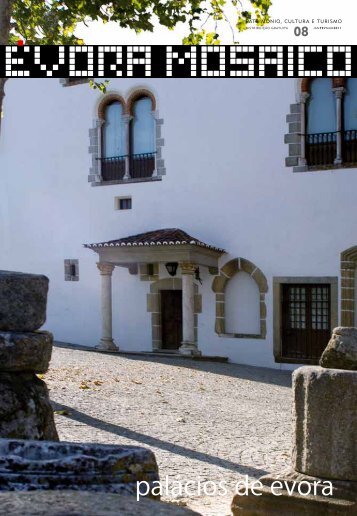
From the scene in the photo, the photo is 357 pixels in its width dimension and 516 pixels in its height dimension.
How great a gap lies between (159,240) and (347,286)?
14.0ft

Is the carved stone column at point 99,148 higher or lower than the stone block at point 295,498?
higher

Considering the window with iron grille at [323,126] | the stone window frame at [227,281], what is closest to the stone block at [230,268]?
the stone window frame at [227,281]

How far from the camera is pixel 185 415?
8430 millimetres

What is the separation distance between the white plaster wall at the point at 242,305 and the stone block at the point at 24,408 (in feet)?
42.1

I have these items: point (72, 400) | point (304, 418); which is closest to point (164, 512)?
point (304, 418)

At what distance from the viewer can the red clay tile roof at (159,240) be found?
15500 millimetres

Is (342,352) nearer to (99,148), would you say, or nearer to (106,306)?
(106,306)

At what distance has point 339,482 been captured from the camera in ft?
13.8

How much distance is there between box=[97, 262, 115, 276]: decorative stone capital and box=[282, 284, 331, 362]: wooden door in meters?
4.14

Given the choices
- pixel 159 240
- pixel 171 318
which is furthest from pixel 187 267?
pixel 171 318

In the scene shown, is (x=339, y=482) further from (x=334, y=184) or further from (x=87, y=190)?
(x=87, y=190)

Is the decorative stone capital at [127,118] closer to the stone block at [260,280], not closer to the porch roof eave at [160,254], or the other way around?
the porch roof eave at [160,254]

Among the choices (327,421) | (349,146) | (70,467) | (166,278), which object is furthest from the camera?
(166,278)

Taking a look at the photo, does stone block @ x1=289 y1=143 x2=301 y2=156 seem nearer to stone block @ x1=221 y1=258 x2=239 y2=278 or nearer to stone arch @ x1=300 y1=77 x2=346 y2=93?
stone arch @ x1=300 y1=77 x2=346 y2=93
